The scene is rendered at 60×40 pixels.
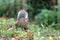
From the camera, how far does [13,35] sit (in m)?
7.20

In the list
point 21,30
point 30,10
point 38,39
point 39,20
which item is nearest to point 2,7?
point 30,10

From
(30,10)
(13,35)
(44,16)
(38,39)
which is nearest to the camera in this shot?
(38,39)

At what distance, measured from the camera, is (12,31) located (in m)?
7.52

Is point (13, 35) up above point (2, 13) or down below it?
above

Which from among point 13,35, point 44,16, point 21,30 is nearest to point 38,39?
point 13,35

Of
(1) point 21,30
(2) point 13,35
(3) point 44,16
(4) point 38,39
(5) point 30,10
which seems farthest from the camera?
(5) point 30,10

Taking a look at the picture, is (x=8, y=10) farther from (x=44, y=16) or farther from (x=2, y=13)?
(x=44, y=16)

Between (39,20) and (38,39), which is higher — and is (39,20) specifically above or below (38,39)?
below

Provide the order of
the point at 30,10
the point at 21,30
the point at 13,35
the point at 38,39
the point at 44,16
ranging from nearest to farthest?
the point at 38,39 < the point at 13,35 < the point at 21,30 < the point at 44,16 < the point at 30,10

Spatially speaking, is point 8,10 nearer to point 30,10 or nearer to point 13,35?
point 30,10

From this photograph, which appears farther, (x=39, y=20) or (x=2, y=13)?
(x=2, y=13)

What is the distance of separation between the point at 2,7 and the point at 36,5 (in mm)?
1883

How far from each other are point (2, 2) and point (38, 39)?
9.71m

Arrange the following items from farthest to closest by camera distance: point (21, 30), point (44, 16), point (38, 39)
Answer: point (44, 16) → point (21, 30) → point (38, 39)
